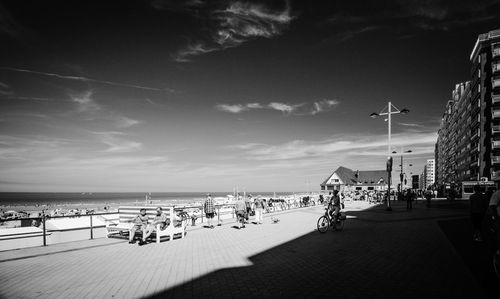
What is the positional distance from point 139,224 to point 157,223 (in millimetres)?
662

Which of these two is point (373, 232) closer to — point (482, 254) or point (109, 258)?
point (482, 254)

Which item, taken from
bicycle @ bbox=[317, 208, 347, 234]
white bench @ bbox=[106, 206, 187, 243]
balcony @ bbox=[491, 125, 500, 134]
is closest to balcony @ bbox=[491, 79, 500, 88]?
balcony @ bbox=[491, 125, 500, 134]

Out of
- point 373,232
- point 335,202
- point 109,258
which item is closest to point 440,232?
point 373,232

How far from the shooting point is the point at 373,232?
12844mm

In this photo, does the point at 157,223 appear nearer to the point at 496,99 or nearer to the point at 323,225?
the point at 323,225

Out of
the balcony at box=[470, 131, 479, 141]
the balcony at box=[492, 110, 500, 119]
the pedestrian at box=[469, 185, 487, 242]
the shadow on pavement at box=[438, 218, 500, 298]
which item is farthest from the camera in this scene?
the balcony at box=[470, 131, 479, 141]

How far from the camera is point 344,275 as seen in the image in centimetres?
652

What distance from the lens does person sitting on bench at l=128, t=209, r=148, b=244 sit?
1059 cm

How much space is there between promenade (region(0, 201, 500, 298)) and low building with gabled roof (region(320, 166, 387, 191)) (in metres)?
85.0

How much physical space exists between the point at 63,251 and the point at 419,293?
9584mm

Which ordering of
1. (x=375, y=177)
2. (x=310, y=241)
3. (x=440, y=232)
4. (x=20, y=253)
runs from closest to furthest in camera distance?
(x=20, y=253) → (x=310, y=241) → (x=440, y=232) → (x=375, y=177)

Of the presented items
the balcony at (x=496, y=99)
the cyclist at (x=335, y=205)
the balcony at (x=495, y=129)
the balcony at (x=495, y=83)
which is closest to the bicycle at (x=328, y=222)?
the cyclist at (x=335, y=205)

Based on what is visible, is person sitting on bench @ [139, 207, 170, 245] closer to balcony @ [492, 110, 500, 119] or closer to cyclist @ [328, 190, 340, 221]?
cyclist @ [328, 190, 340, 221]

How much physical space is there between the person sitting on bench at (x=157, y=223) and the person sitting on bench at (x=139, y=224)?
197mm
